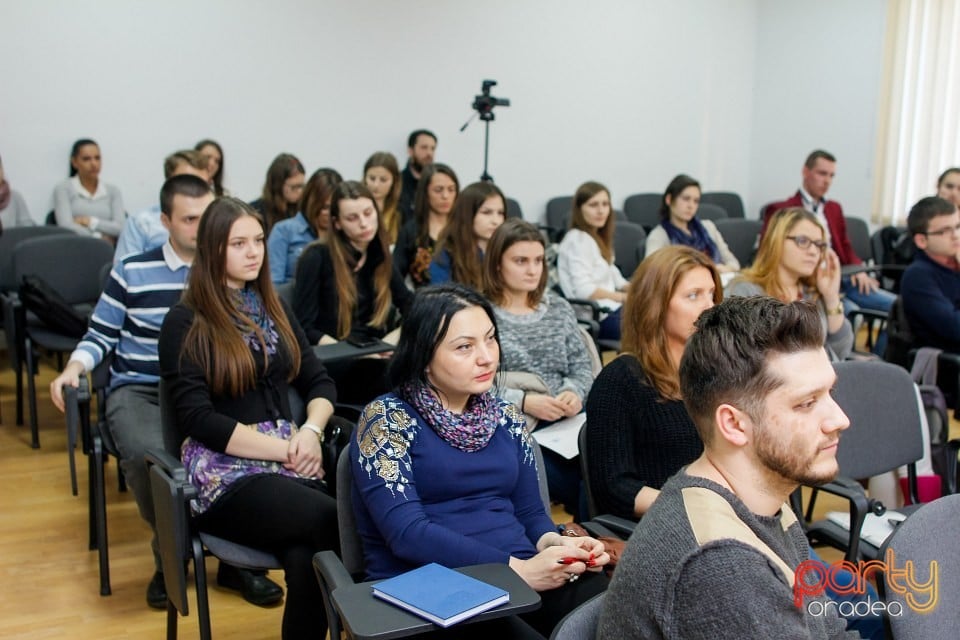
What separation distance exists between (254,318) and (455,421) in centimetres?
85

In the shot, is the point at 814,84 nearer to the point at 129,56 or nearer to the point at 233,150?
the point at 233,150

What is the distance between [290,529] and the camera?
227cm

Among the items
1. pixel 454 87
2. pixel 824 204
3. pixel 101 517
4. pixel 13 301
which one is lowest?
pixel 101 517

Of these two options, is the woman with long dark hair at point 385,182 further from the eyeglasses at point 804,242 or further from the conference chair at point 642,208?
the conference chair at point 642,208

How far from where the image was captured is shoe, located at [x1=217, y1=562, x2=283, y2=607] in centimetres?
281

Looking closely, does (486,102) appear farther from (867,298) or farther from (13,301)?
(13,301)

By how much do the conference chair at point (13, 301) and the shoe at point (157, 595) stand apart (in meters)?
1.86

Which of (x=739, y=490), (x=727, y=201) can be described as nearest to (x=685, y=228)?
(x=727, y=201)

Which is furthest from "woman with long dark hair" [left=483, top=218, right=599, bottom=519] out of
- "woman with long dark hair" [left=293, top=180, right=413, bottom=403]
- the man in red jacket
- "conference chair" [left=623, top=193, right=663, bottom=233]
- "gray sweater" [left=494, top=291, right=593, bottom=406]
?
"conference chair" [left=623, top=193, right=663, bottom=233]

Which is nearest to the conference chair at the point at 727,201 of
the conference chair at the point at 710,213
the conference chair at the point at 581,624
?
the conference chair at the point at 710,213

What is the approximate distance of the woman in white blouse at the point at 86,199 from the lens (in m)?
5.61

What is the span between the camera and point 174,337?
2.45 metres

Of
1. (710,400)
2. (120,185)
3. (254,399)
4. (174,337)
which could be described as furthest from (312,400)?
(120,185)

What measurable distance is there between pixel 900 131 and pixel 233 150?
16.1ft
